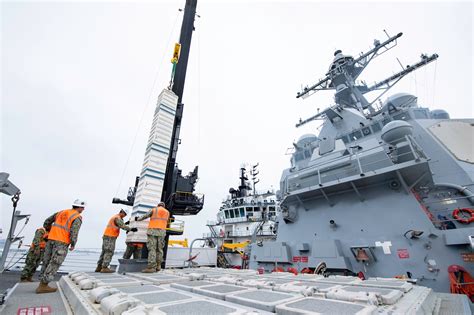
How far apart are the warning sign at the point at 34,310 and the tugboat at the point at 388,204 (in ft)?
20.7

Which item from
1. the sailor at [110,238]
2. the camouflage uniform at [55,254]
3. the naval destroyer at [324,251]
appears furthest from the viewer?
the sailor at [110,238]

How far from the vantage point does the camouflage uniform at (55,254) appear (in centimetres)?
339

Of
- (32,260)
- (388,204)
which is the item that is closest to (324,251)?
(388,204)

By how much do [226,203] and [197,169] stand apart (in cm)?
1085

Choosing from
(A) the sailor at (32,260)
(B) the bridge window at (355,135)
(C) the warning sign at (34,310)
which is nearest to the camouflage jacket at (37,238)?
(A) the sailor at (32,260)

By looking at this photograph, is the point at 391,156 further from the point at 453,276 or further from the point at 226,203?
the point at 226,203

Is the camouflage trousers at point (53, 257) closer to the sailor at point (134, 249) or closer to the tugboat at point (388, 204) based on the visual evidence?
the sailor at point (134, 249)

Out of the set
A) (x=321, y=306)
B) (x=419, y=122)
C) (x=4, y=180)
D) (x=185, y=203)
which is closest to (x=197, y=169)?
(x=185, y=203)

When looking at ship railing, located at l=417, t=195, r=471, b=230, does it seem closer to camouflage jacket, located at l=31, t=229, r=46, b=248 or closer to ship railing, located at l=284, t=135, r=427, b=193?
ship railing, located at l=284, t=135, r=427, b=193

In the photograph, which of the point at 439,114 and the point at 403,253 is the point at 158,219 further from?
the point at 439,114

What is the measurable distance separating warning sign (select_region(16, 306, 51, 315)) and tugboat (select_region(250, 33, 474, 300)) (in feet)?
20.7

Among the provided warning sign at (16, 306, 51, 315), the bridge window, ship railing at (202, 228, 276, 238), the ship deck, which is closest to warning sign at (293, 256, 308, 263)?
the ship deck

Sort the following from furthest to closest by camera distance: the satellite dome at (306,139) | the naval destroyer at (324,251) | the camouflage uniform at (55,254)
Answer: the satellite dome at (306,139)
the camouflage uniform at (55,254)
the naval destroyer at (324,251)

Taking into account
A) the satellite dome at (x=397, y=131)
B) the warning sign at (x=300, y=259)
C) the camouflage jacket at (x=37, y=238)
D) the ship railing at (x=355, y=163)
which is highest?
the satellite dome at (x=397, y=131)
